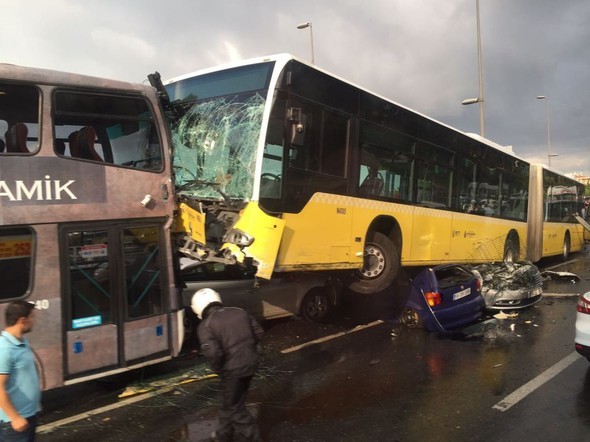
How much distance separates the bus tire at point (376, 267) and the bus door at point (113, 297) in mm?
3637

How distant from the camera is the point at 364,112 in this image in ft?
25.1

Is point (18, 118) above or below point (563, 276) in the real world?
above

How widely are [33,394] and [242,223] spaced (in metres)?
3.05

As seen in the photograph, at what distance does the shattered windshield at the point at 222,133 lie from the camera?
5988mm

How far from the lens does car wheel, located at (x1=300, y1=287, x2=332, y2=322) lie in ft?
29.0

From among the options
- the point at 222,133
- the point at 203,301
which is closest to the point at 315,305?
the point at 222,133

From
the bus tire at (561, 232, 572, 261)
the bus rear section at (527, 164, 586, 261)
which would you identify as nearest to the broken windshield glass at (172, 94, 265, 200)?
the bus rear section at (527, 164, 586, 261)

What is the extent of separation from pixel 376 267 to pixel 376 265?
36 mm

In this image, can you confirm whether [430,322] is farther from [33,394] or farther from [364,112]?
[33,394]

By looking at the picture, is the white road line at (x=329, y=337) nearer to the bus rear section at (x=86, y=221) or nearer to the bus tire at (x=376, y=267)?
the bus tire at (x=376, y=267)

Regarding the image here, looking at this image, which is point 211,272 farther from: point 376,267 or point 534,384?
point 534,384

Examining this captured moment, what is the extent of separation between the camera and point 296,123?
6000mm

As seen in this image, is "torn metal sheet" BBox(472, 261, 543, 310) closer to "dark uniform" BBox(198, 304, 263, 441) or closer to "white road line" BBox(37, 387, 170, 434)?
"white road line" BBox(37, 387, 170, 434)

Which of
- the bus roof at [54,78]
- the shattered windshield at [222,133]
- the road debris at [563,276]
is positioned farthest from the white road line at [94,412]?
the road debris at [563,276]
